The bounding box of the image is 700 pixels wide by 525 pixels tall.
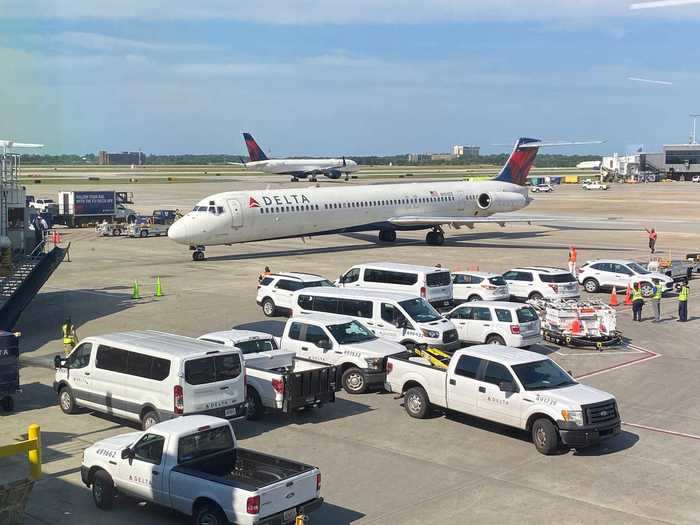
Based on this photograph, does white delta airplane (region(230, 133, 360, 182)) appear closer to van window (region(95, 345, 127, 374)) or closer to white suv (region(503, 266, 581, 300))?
white suv (region(503, 266, 581, 300))

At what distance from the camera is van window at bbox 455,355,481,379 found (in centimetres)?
1680

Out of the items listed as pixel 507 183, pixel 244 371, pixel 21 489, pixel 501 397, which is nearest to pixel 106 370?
pixel 244 371

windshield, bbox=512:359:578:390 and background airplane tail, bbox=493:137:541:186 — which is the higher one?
background airplane tail, bbox=493:137:541:186

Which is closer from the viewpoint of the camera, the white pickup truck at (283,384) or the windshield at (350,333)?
the white pickup truck at (283,384)

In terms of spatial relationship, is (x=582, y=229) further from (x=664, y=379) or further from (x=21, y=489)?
(x=21, y=489)

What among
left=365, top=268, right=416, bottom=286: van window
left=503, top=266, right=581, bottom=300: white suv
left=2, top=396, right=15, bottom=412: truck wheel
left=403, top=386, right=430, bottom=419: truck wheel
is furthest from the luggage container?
left=503, top=266, right=581, bottom=300: white suv

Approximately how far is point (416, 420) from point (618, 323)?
1297 centimetres

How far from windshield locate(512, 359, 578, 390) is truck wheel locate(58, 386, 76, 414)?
8916 millimetres

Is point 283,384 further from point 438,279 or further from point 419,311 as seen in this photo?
point 438,279

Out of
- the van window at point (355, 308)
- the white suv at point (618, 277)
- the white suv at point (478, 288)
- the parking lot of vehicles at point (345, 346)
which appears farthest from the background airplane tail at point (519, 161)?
the parking lot of vehicles at point (345, 346)

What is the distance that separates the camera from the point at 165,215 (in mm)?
62312

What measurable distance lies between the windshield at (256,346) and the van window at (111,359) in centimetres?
287

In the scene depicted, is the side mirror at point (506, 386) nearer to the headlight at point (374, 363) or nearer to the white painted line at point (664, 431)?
the white painted line at point (664, 431)

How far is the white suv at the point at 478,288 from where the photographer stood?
2902 centimetres
